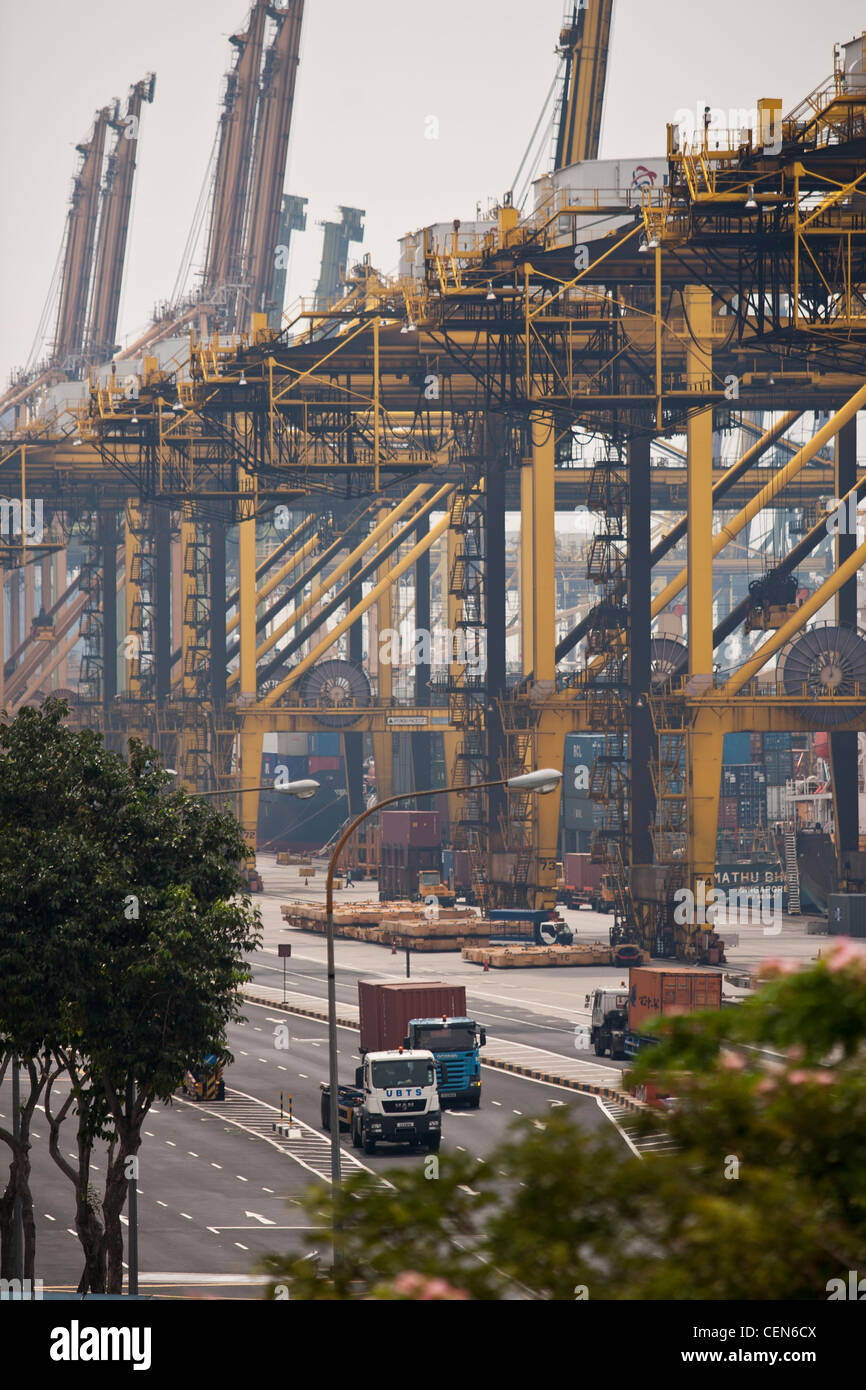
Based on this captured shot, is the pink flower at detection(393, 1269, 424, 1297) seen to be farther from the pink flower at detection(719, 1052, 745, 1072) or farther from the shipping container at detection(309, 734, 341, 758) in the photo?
the shipping container at detection(309, 734, 341, 758)

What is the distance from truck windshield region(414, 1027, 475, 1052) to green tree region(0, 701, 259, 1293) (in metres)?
19.1

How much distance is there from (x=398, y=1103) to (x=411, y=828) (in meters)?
62.7

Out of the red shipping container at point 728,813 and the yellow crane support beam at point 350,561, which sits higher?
the yellow crane support beam at point 350,561

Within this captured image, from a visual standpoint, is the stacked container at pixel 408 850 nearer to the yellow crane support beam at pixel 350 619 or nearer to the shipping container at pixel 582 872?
the shipping container at pixel 582 872

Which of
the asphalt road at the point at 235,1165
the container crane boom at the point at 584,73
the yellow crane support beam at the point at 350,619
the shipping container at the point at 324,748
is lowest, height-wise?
the asphalt road at the point at 235,1165

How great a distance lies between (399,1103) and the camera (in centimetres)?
4319

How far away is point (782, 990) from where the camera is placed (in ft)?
37.7

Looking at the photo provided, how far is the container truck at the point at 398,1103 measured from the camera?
43000 mm

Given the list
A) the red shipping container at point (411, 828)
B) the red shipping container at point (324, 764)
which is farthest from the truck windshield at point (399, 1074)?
the red shipping container at point (324, 764)

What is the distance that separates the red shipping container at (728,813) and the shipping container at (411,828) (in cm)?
2135

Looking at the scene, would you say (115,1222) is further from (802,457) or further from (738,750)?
(738,750)

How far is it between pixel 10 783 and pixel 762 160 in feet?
126
